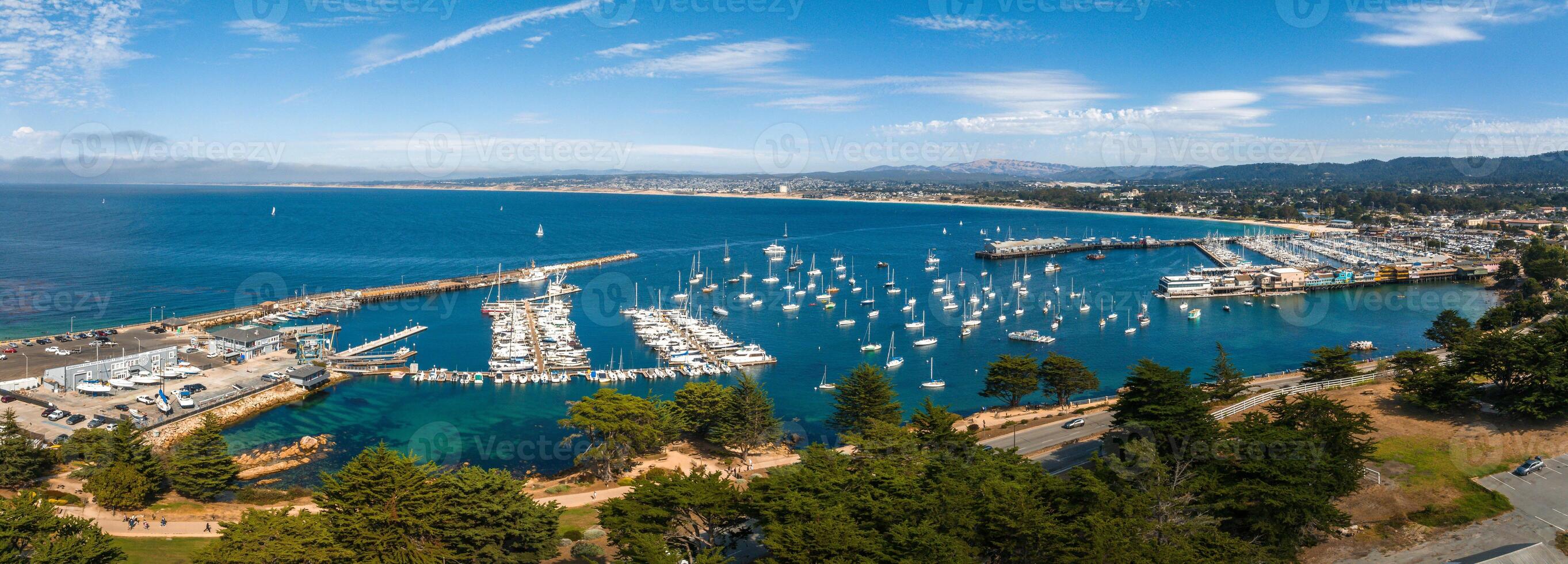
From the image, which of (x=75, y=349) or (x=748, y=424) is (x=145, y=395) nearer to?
(x=75, y=349)

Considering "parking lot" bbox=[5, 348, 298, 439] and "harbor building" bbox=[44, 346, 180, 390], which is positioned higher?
"harbor building" bbox=[44, 346, 180, 390]

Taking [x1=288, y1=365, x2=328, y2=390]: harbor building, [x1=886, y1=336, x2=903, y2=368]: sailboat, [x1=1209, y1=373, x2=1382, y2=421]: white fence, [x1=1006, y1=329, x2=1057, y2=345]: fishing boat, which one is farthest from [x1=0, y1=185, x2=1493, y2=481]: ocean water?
[x1=1209, y1=373, x2=1382, y2=421]: white fence

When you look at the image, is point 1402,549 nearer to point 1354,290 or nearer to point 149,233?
point 1354,290

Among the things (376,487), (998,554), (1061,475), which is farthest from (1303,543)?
A: (376,487)

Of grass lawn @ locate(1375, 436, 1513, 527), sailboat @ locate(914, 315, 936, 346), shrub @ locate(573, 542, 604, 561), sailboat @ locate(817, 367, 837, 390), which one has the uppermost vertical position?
grass lawn @ locate(1375, 436, 1513, 527)

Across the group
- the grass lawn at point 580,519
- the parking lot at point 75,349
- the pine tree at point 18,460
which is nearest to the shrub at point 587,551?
the grass lawn at point 580,519

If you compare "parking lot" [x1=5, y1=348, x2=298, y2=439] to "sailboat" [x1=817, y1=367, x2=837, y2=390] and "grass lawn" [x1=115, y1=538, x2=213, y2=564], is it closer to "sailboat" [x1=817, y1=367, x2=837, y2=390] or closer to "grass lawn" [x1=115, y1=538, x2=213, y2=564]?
"grass lawn" [x1=115, y1=538, x2=213, y2=564]

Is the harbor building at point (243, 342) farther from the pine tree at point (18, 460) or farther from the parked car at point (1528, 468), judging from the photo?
the parked car at point (1528, 468)
